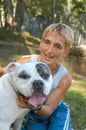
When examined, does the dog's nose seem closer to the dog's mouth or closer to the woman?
the dog's mouth

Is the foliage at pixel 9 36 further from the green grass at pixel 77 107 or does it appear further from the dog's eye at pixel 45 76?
the dog's eye at pixel 45 76

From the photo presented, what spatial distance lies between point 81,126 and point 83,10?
758 inches

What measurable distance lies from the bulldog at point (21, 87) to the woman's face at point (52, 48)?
0.36m

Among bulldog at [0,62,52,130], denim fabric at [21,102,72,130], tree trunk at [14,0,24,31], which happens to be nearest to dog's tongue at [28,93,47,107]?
bulldog at [0,62,52,130]

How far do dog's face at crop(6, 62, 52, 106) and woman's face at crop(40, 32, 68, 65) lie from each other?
1.20 feet

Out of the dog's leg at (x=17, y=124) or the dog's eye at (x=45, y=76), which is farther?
the dog's leg at (x=17, y=124)

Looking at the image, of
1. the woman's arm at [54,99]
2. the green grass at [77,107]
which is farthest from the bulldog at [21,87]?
the green grass at [77,107]

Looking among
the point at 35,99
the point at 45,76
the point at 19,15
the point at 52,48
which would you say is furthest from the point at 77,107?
the point at 19,15

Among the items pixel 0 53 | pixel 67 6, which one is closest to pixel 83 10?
pixel 67 6

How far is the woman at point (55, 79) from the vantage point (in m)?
3.68

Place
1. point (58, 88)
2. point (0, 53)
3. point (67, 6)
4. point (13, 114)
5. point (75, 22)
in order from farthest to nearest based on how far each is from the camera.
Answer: point (75, 22), point (67, 6), point (0, 53), point (58, 88), point (13, 114)

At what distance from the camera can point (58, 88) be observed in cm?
372

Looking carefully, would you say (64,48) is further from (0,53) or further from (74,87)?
(0,53)

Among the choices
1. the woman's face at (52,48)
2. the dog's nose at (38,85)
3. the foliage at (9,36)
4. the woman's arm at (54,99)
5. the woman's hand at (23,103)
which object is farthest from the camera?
the foliage at (9,36)
